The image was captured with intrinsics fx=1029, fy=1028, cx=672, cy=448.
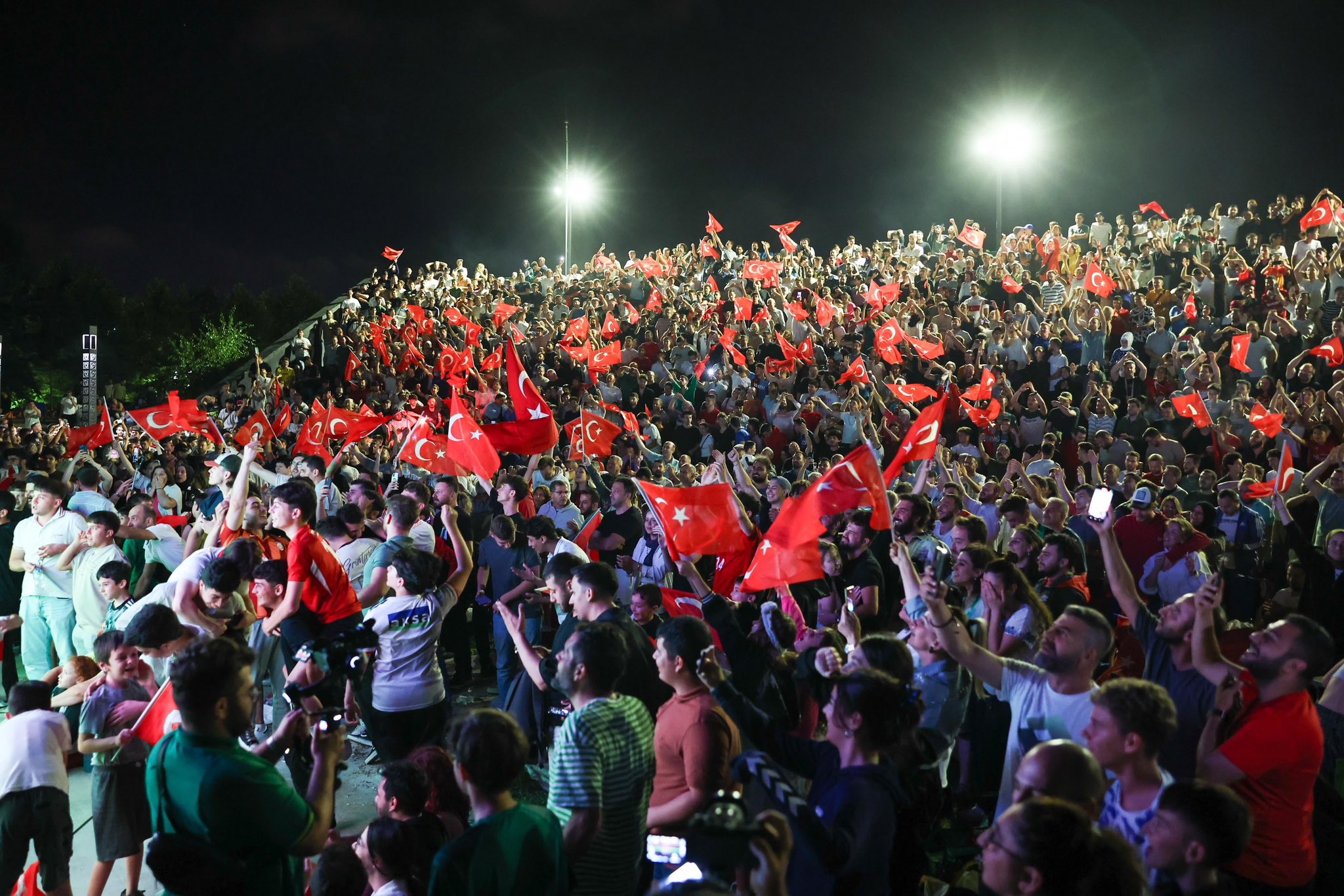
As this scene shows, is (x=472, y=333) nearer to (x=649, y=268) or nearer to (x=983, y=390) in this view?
(x=649, y=268)

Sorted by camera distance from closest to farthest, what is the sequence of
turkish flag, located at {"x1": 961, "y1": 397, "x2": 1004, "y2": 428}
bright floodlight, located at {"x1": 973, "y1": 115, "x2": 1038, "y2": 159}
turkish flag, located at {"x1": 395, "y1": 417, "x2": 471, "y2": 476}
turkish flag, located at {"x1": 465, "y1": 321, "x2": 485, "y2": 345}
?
turkish flag, located at {"x1": 395, "y1": 417, "x2": 471, "y2": 476}
turkish flag, located at {"x1": 961, "y1": 397, "x2": 1004, "y2": 428}
turkish flag, located at {"x1": 465, "y1": 321, "x2": 485, "y2": 345}
bright floodlight, located at {"x1": 973, "y1": 115, "x2": 1038, "y2": 159}

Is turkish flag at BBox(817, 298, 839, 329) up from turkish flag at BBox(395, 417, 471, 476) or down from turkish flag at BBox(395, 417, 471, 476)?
up

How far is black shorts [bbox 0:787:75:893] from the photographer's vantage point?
4418 millimetres

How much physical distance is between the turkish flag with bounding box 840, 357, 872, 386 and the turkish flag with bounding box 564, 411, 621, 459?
17.3 ft

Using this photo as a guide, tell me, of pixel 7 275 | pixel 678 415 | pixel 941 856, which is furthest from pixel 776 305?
pixel 7 275

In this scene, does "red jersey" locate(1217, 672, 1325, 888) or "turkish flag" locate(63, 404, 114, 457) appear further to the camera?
"turkish flag" locate(63, 404, 114, 457)

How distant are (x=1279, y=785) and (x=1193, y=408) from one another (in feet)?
35.3

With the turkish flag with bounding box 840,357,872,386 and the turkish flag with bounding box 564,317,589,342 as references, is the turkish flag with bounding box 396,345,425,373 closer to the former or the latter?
the turkish flag with bounding box 564,317,589,342

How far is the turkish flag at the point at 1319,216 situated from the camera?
19.0m

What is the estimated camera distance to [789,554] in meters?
7.10

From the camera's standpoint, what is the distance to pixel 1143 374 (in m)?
15.5

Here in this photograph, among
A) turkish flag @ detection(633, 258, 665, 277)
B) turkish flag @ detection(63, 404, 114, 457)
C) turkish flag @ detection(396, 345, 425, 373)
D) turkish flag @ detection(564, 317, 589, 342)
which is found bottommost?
turkish flag @ detection(63, 404, 114, 457)

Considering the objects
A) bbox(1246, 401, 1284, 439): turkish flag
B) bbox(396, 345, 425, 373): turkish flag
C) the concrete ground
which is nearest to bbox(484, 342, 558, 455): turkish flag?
the concrete ground

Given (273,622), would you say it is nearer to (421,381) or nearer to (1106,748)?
(1106,748)
